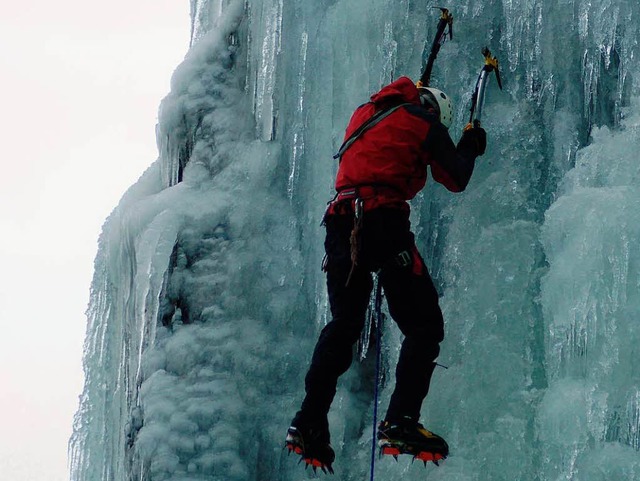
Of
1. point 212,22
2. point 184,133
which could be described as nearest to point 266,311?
point 184,133

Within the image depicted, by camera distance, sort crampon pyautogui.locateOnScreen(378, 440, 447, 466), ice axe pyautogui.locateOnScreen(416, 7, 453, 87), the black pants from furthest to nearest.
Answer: ice axe pyautogui.locateOnScreen(416, 7, 453, 87), the black pants, crampon pyautogui.locateOnScreen(378, 440, 447, 466)

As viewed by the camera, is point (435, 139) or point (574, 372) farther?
point (574, 372)

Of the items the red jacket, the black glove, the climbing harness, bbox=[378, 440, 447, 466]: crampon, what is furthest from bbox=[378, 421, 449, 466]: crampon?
the black glove

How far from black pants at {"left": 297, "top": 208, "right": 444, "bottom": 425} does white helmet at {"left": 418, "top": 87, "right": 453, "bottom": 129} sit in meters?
0.62

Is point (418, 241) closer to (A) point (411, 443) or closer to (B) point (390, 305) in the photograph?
(B) point (390, 305)

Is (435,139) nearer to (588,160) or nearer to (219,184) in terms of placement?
(588,160)

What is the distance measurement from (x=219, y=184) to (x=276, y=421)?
154 centimetres

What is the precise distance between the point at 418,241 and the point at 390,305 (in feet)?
4.04

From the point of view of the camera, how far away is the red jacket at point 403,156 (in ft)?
12.8

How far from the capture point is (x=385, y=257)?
387 centimetres

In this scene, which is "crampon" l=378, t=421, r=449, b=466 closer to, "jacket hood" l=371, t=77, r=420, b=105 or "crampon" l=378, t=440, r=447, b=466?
"crampon" l=378, t=440, r=447, b=466

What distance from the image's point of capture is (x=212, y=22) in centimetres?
680

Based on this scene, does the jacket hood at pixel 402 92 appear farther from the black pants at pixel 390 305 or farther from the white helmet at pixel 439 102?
the black pants at pixel 390 305

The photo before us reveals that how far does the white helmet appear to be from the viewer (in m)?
4.27
